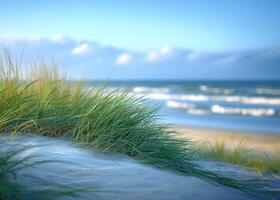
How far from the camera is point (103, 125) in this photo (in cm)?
388

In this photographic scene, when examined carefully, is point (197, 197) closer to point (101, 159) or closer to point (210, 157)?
point (101, 159)

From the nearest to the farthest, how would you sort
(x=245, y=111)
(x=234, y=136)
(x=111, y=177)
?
(x=111, y=177) < (x=234, y=136) < (x=245, y=111)

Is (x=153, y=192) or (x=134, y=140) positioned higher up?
(x=134, y=140)

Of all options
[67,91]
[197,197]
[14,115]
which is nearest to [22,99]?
[14,115]

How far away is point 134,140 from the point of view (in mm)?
3895

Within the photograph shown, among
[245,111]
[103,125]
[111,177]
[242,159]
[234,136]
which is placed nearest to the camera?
[111,177]

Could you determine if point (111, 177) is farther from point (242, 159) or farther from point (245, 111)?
point (245, 111)

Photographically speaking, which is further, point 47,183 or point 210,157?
point 210,157

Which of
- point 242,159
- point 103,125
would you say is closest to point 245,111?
point 242,159

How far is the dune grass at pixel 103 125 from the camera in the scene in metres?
3.72

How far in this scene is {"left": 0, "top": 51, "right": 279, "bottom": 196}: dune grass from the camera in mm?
3719

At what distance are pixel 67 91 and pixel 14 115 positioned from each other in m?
1.18

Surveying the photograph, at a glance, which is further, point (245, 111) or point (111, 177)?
point (245, 111)

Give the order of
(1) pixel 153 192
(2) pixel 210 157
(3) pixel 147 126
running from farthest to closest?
(2) pixel 210 157 < (3) pixel 147 126 < (1) pixel 153 192
